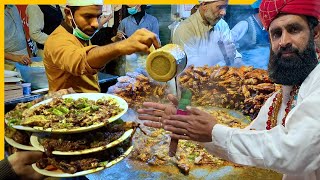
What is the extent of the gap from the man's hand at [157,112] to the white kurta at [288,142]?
295 millimetres

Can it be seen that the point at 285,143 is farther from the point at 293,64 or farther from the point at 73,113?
the point at 73,113

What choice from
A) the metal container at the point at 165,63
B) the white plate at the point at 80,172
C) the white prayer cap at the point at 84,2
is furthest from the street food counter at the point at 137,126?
the white prayer cap at the point at 84,2

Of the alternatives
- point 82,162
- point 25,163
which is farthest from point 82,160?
point 25,163

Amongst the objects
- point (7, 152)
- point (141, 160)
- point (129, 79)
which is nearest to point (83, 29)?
point (129, 79)

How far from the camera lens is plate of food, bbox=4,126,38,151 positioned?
2491mm

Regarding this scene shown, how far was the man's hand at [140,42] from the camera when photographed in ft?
7.40

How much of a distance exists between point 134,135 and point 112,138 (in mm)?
135

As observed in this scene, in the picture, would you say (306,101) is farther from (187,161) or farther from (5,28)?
(5,28)

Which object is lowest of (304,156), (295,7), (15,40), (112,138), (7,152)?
(7,152)

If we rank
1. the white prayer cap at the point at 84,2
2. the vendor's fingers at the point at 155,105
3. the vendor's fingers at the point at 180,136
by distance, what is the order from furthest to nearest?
the white prayer cap at the point at 84,2, the vendor's fingers at the point at 155,105, the vendor's fingers at the point at 180,136

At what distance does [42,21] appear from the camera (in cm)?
245

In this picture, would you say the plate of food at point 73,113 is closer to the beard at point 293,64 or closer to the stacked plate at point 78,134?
the stacked plate at point 78,134

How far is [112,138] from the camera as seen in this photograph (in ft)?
7.82

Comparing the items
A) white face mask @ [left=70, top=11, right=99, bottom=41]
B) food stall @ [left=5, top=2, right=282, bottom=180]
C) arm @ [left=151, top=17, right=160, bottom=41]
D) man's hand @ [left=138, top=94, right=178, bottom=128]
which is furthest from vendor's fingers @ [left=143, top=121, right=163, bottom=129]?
white face mask @ [left=70, top=11, right=99, bottom=41]
